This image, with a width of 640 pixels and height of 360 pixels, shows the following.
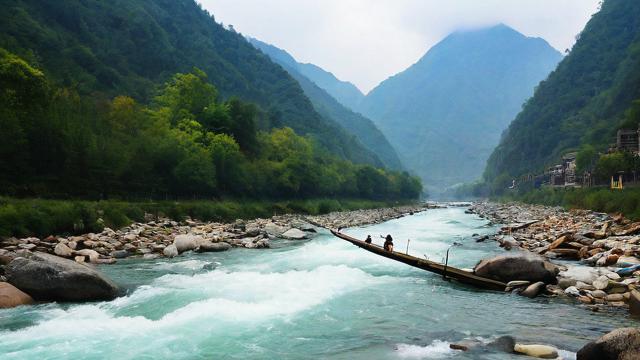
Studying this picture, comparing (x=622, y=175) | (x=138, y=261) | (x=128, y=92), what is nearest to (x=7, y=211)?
(x=138, y=261)

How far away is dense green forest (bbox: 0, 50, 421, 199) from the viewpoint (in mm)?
35438

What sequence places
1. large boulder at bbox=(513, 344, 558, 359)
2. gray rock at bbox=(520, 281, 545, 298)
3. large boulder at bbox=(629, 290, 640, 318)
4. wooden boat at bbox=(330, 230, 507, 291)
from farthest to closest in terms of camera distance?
1. wooden boat at bbox=(330, 230, 507, 291)
2. gray rock at bbox=(520, 281, 545, 298)
3. large boulder at bbox=(629, 290, 640, 318)
4. large boulder at bbox=(513, 344, 558, 359)

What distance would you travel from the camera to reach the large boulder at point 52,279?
14.7 metres

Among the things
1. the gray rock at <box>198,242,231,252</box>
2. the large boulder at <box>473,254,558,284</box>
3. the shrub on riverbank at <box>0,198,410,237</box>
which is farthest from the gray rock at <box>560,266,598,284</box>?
the shrub on riverbank at <box>0,198,410,237</box>

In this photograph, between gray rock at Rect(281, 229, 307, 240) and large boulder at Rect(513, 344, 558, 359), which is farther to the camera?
gray rock at Rect(281, 229, 307, 240)

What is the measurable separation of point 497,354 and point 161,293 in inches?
469

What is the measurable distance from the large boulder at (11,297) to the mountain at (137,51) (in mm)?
62063

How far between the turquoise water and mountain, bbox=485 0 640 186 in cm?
12605

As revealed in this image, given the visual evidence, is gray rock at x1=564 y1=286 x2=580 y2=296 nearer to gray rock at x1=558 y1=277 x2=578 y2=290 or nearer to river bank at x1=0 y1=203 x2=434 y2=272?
gray rock at x1=558 y1=277 x2=578 y2=290

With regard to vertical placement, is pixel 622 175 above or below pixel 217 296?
above

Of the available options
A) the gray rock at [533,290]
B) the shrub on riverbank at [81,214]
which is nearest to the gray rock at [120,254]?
the shrub on riverbank at [81,214]

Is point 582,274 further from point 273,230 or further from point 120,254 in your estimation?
point 273,230

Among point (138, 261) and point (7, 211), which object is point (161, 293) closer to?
point (138, 261)

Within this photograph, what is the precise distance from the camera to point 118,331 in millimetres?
12000
